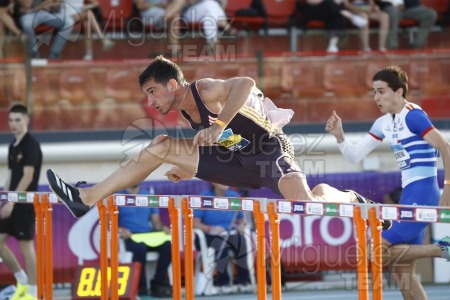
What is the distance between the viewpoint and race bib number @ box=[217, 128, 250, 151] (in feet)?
23.6

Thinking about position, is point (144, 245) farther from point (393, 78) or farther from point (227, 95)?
point (227, 95)

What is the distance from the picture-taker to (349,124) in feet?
40.8

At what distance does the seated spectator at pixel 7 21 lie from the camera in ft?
42.6

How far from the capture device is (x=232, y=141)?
24.0ft

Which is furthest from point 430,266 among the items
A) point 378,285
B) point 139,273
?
point 378,285

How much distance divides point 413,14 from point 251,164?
805 cm

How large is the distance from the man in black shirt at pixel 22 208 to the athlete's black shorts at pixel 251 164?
3.36 meters

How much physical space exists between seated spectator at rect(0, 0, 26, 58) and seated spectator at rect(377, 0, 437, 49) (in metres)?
5.02

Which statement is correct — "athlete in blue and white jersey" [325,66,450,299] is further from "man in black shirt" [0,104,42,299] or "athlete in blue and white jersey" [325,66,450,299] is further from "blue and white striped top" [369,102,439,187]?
"man in black shirt" [0,104,42,299]

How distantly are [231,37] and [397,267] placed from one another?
21.2 ft

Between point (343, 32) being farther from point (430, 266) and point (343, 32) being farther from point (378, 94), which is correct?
point (378, 94)

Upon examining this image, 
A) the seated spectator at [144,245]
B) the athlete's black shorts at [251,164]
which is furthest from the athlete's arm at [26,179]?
the athlete's black shorts at [251,164]

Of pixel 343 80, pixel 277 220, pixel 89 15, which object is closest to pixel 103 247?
pixel 277 220

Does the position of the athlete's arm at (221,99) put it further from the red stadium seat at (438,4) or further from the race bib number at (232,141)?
the red stadium seat at (438,4)
